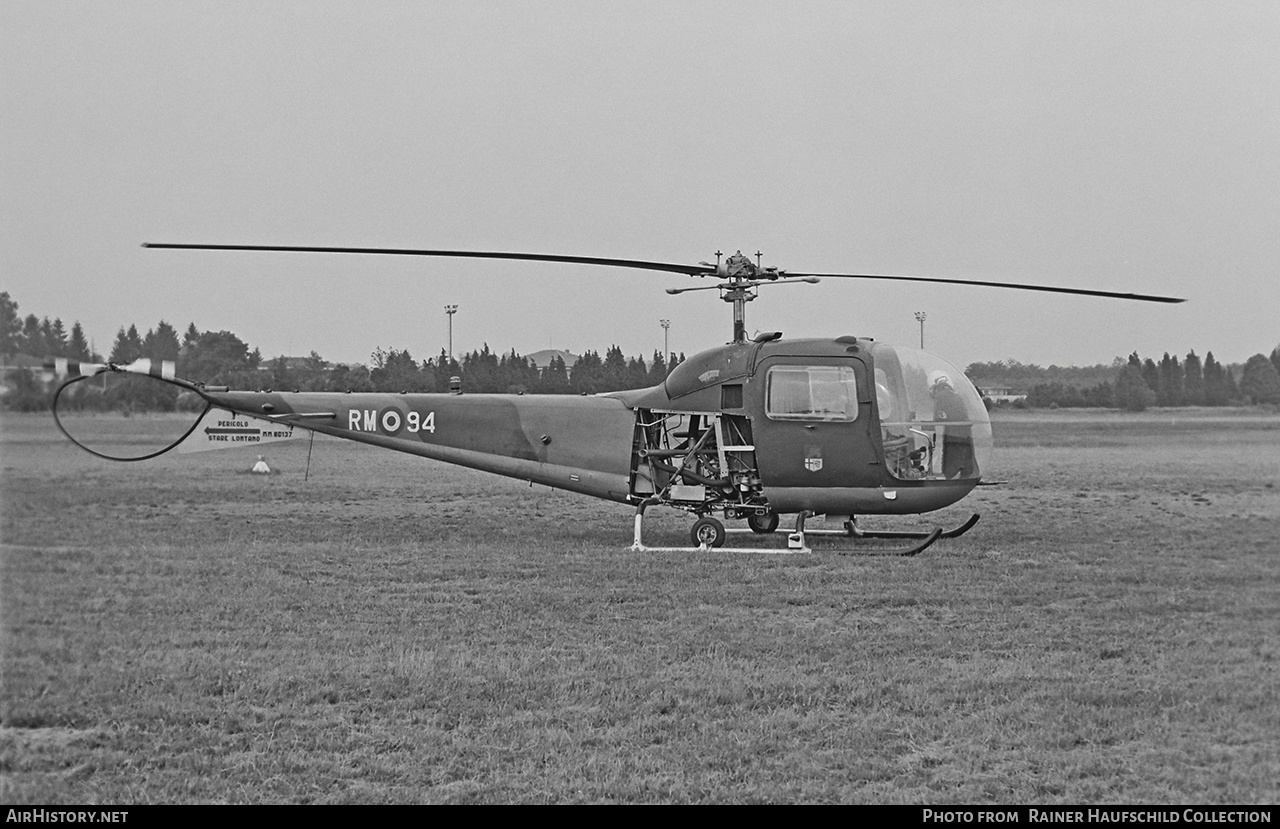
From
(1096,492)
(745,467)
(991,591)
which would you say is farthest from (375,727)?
(1096,492)

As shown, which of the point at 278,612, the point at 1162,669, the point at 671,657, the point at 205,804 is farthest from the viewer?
the point at 278,612

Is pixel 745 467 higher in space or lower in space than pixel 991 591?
higher

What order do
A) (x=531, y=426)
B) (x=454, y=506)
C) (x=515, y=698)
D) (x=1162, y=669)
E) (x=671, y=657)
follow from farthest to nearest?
1. (x=454, y=506)
2. (x=531, y=426)
3. (x=671, y=657)
4. (x=1162, y=669)
5. (x=515, y=698)

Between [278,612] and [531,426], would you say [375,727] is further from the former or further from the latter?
[531,426]

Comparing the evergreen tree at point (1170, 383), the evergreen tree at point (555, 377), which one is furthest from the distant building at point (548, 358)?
the evergreen tree at point (1170, 383)

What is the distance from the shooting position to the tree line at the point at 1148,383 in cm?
1714

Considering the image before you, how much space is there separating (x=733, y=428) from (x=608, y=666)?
19.2ft

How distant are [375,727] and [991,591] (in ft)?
19.0

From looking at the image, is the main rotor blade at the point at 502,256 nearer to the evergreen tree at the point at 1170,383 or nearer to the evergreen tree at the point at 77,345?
the evergreen tree at the point at 77,345

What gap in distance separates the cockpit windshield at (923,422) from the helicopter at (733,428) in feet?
0.05

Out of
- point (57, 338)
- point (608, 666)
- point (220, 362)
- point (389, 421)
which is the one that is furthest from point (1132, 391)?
→ point (57, 338)

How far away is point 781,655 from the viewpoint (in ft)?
23.0

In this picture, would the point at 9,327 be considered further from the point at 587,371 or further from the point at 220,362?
the point at 587,371

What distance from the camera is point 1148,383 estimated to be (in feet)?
75.0
